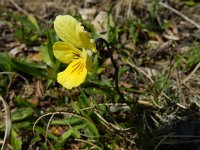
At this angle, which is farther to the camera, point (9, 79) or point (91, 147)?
point (9, 79)

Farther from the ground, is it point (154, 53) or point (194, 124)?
point (154, 53)

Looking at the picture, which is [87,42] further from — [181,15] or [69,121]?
[181,15]

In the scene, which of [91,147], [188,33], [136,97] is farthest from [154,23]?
[91,147]

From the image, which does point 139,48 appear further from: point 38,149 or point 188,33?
point 38,149

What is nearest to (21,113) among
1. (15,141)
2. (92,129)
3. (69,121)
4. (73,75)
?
(15,141)

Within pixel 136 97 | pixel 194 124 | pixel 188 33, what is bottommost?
pixel 194 124

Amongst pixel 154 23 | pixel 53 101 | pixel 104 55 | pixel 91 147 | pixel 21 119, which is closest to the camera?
pixel 91 147

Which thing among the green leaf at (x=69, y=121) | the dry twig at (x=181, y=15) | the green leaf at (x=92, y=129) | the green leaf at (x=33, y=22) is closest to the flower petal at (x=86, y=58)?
the green leaf at (x=92, y=129)
